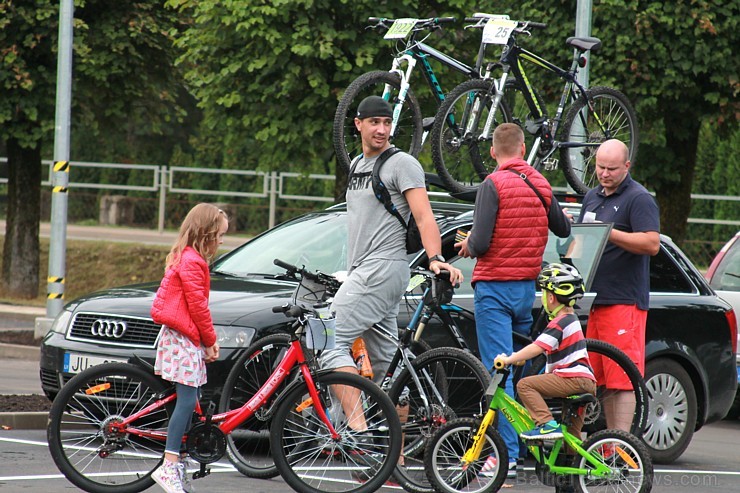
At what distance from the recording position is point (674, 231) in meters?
17.5

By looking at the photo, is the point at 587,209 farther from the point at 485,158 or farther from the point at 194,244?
the point at 194,244

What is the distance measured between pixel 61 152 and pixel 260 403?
372 inches

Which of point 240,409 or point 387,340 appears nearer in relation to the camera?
point 240,409

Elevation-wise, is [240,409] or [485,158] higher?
[485,158]

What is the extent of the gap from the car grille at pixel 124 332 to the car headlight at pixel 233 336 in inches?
16.5

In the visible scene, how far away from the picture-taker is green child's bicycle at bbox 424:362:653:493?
21.0 ft

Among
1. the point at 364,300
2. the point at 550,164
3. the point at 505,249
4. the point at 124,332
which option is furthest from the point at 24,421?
the point at 550,164

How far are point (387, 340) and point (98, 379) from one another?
65.4 inches

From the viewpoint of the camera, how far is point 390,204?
7055 mm

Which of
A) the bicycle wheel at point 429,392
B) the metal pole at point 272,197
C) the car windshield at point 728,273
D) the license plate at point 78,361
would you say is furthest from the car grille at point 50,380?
the metal pole at point 272,197

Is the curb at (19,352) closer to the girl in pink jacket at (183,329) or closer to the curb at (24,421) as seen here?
the curb at (24,421)

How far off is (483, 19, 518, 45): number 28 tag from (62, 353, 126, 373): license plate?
3.59m

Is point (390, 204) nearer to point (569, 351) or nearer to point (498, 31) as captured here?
point (569, 351)

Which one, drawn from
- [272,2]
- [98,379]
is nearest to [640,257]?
[98,379]
